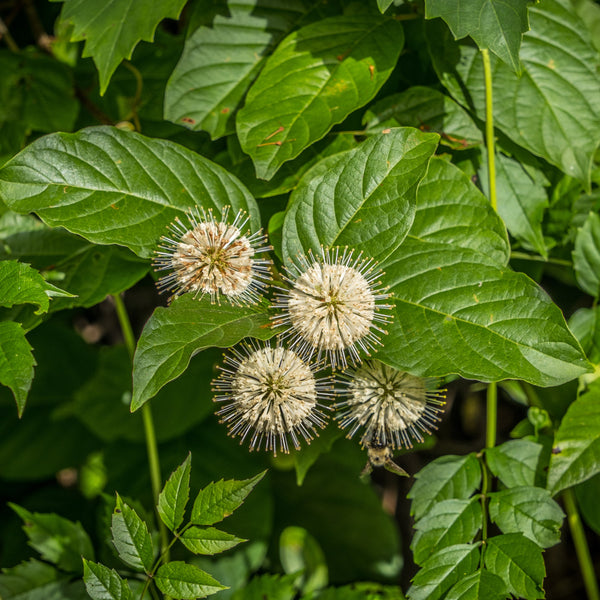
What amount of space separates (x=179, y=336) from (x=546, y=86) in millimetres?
851

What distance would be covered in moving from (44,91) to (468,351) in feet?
3.92

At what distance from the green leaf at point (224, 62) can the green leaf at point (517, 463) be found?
779 millimetres

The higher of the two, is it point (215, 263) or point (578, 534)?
point (215, 263)

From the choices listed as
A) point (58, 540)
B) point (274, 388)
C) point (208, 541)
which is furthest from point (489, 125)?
point (58, 540)

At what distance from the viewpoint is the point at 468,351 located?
854 millimetres

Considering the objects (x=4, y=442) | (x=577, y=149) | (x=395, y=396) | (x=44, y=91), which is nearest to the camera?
(x=395, y=396)

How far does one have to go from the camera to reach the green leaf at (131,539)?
0.88m

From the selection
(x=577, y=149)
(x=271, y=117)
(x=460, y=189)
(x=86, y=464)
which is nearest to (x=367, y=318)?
(x=460, y=189)

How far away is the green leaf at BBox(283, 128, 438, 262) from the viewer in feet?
2.92

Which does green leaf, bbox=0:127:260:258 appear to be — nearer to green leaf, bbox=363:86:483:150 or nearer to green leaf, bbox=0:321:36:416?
green leaf, bbox=0:321:36:416

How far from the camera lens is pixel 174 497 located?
884mm

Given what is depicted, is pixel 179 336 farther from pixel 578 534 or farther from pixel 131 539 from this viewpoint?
pixel 578 534

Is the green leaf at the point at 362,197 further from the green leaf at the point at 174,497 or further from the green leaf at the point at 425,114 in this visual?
the green leaf at the point at 174,497

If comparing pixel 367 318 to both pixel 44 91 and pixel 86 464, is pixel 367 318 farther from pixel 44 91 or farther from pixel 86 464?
pixel 86 464
